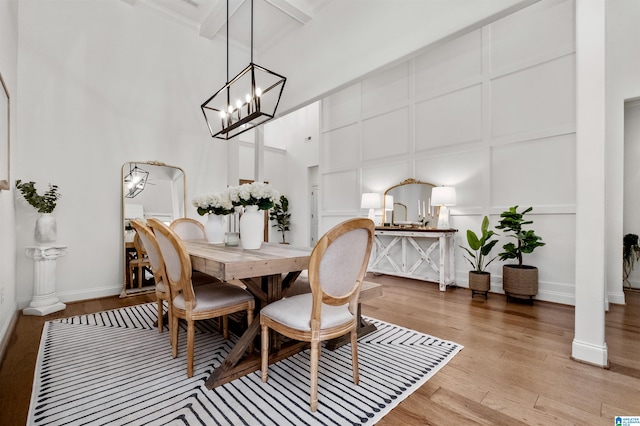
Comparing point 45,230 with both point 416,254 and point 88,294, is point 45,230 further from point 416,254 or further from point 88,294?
point 416,254

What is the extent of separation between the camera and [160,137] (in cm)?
416

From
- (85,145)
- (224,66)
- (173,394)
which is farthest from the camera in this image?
(224,66)

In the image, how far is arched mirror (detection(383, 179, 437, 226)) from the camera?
4734 mm

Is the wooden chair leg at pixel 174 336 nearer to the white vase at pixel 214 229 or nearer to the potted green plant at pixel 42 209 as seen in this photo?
the white vase at pixel 214 229

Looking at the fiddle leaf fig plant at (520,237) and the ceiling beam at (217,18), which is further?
the ceiling beam at (217,18)

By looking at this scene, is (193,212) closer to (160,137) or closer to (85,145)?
(160,137)

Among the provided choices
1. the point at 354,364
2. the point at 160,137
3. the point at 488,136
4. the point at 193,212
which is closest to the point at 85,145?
the point at 160,137

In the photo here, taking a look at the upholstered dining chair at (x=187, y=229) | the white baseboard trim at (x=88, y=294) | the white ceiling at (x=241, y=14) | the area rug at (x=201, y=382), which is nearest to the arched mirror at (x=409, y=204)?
the area rug at (x=201, y=382)

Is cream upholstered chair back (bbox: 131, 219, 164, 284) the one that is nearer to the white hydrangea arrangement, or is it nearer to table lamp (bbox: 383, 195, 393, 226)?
the white hydrangea arrangement

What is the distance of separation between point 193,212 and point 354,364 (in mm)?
3581

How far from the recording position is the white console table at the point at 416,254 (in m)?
4.14

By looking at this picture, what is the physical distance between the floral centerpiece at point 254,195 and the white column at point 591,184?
2.17 m

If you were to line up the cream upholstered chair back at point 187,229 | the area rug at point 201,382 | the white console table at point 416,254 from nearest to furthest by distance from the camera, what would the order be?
the area rug at point 201,382
the cream upholstered chair back at point 187,229
the white console table at point 416,254

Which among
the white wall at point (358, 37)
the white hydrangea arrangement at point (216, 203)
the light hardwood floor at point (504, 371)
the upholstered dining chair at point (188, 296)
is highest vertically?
the white wall at point (358, 37)
